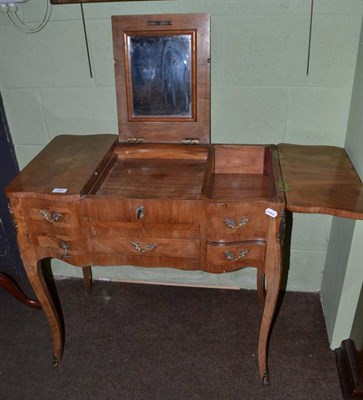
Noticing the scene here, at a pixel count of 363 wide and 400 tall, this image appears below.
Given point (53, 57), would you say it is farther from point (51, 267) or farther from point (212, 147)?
point (51, 267)

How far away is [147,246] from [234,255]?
12.1 inches

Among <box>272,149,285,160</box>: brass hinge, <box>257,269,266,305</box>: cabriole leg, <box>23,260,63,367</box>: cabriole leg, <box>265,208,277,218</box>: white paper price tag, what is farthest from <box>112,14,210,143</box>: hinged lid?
<box>257,269,266,305</box>: cabriole leg

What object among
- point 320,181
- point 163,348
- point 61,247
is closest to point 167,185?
point 61,247

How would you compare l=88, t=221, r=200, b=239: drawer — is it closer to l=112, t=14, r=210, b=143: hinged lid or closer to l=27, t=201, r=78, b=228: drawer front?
l=27, t=201, r=78, b=228: drawer front

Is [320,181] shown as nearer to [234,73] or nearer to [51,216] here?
[234,73]

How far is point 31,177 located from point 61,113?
51 cm

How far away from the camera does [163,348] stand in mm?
1930

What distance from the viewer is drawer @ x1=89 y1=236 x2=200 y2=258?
1494 mm

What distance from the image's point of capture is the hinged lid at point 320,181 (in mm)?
1379

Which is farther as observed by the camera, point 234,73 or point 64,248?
point 234,73

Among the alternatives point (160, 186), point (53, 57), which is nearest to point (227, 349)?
point (160, 186)

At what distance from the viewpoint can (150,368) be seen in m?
1.83

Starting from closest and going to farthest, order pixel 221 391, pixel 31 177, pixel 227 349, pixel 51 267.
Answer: pixel 31 177 < pixel 221 391 < pixel 227 349 < pixel 51 267

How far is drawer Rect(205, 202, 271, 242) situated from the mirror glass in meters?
0.54
